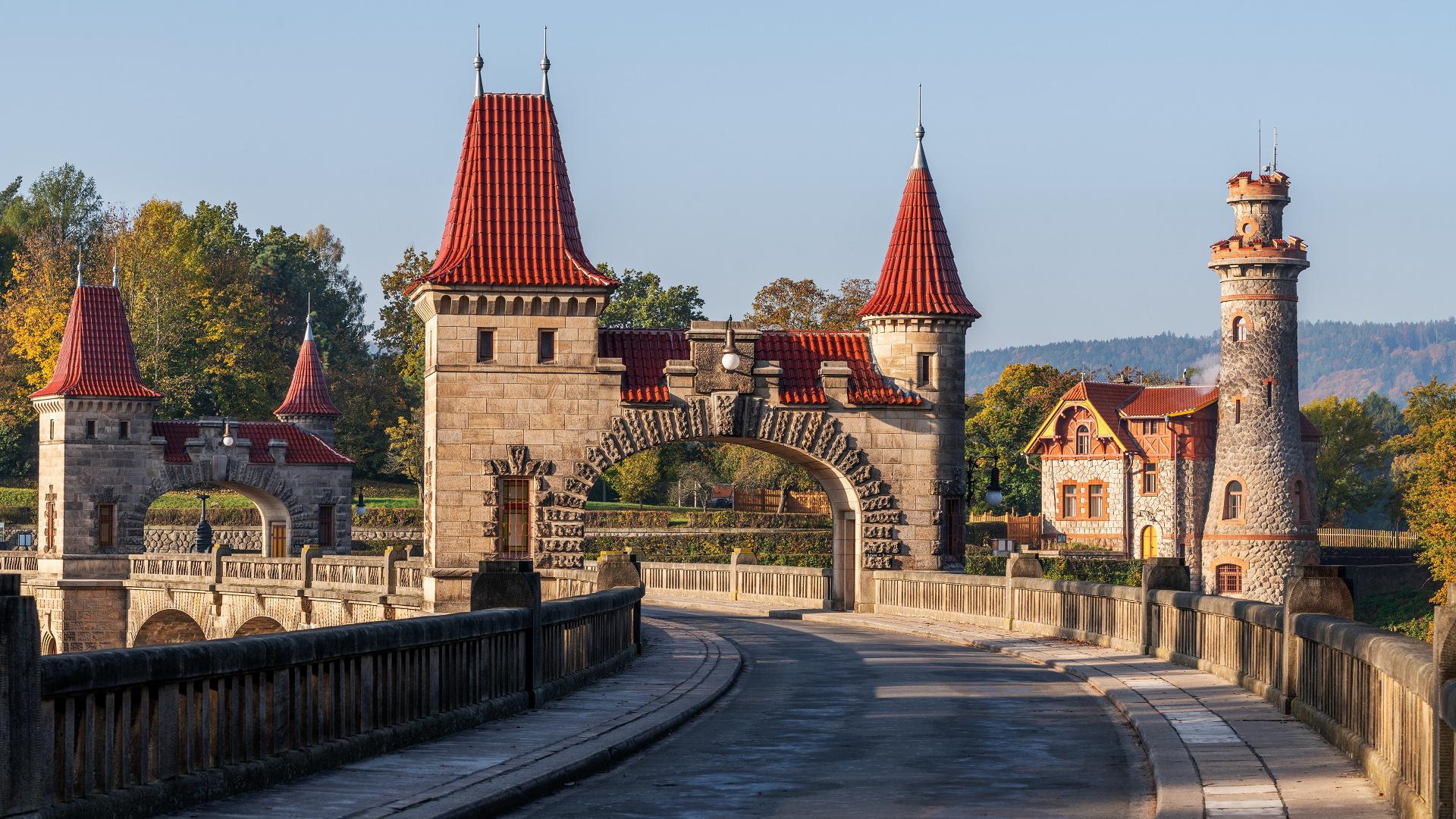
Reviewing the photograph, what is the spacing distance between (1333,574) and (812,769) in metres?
5.67

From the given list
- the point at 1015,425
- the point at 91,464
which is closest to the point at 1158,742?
the point at 91,464

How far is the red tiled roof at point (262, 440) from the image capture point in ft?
213

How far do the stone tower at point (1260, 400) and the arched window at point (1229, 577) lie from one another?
0.10 m

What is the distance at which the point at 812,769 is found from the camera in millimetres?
14461

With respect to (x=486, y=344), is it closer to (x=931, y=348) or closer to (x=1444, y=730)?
(x=931, y=348)

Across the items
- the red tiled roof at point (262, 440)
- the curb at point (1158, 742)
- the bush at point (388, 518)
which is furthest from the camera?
the bush at point (388, 518)

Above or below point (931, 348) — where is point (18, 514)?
below

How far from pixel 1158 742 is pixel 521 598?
20.4 feet

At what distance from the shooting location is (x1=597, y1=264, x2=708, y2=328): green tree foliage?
110m

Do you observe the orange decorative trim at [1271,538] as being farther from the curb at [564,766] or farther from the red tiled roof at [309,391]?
the curb at [564,766]

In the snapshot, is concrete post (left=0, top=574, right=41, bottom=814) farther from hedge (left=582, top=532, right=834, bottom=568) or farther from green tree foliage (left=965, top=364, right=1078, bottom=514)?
green tree foliage (left=965, top=364, right=1078, bottom=514)

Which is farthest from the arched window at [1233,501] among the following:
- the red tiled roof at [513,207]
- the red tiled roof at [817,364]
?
the red tiled roof at [513,207]

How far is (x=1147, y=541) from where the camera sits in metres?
95.8

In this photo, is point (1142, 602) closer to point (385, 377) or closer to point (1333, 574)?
point (1333, 574)
